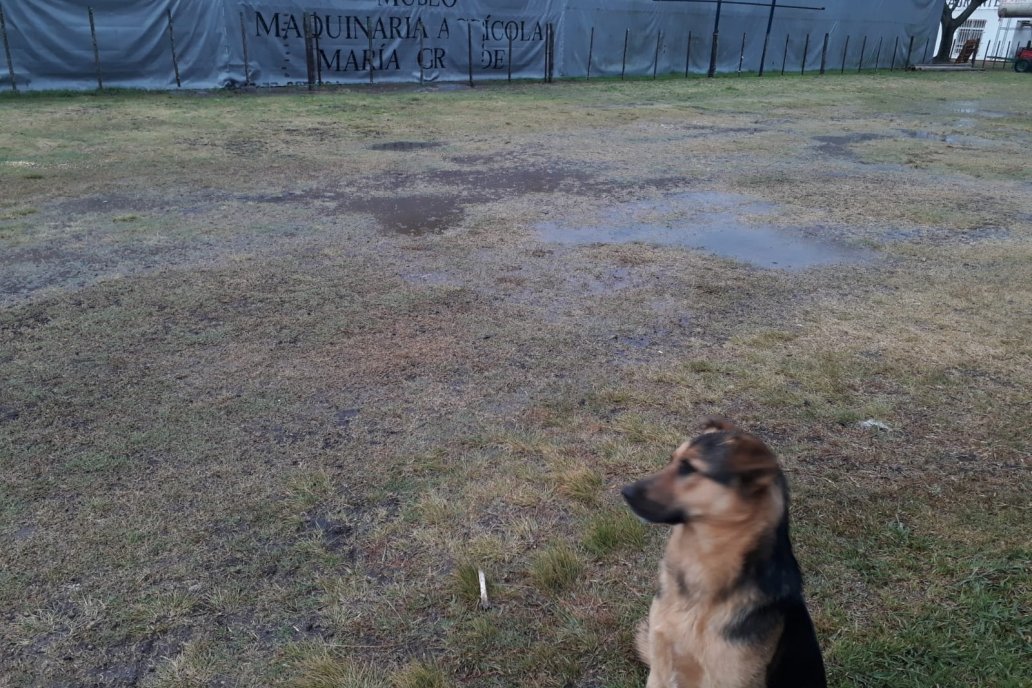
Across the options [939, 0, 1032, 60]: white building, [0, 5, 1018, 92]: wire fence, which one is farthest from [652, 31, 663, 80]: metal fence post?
[939, 0, 1032, 60]: white building

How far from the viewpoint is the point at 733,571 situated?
1707 mm

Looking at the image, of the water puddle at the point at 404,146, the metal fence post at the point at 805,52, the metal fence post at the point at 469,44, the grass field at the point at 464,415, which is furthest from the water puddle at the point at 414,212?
the metal fence post at the point at 805,52

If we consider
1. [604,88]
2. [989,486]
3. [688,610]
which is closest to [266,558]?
[688,610]

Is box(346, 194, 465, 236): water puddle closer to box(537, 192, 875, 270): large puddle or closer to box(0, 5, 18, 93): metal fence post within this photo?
box(537, 192, 875, 270): large puddle

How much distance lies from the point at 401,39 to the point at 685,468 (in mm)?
19585

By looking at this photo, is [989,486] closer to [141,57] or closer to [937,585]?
[937,585]

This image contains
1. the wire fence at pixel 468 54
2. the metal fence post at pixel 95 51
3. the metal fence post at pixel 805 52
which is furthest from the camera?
the metal fence post at pixel 805 52

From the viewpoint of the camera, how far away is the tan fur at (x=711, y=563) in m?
1.67

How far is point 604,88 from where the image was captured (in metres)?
19.1

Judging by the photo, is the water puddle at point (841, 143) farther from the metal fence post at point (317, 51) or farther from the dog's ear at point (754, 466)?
the metal fence post at point (317, 51)

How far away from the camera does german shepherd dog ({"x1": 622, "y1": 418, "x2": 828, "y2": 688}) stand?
168cm

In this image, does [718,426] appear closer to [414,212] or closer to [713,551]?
[713,551]

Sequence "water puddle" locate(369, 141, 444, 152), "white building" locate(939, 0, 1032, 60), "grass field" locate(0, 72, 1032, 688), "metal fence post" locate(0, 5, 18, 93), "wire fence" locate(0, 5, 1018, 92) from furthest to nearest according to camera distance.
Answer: "white building" locate(939, 0, 1032, 60)
"wire fence" locate(0, 5, 1018, 92)
"metal fence post" locate(0, 5, 18, 93)
"water puddle" locate(369, 141, 444, 152)
"grass field" locate(0, 72, 1032, 688)

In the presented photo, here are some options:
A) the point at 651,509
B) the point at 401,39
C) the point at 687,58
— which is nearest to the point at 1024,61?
the point at 687,58
